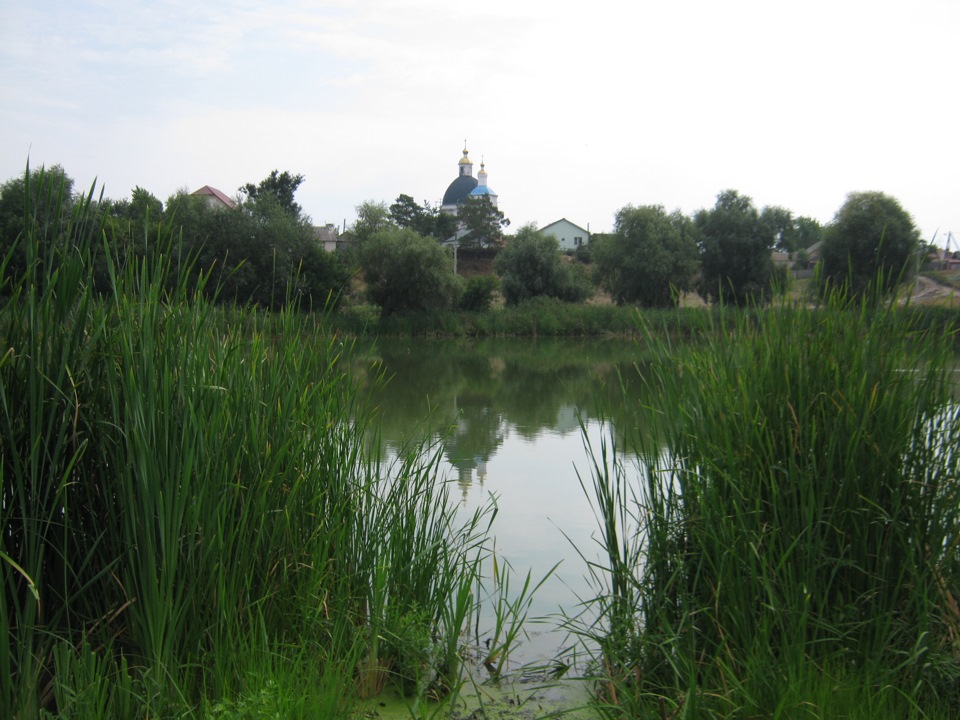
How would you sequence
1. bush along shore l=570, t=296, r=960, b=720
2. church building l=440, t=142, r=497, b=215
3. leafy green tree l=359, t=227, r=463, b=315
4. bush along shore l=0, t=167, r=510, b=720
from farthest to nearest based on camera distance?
church building l=440, t=142, r=497, b=215
leafy green tree l=359, t=227, r=463, b=315
bush along shore l=570, t=296, r=960, b=720
bush along shore l=0, t=167, r=510, b=720

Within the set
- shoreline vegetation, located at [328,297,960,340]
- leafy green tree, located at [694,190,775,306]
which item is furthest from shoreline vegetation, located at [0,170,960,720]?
leafy green tree, located at [694,190,775,306]

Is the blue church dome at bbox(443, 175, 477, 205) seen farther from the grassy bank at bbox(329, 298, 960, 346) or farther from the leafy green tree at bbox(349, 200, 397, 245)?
the grassy bank at bbox(329, 298, 960, 346)

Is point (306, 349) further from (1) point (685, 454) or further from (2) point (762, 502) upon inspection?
(2) point (762, 502)

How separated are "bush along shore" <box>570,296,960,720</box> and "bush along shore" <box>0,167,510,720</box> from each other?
2.52 feet

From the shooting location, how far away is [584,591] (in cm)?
493

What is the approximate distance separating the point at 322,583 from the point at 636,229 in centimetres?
3511

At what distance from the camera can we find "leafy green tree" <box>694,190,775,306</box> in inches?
1384

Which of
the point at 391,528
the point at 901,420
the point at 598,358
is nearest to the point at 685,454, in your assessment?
the point at 901,420

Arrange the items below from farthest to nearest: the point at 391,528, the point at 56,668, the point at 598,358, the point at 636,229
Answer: the point at 636,229, the point at 598,358, the point at 391,528, the point at 56,668

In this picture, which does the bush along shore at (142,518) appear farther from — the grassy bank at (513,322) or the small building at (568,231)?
the small building at (568,231)

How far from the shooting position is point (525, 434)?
35.5ft

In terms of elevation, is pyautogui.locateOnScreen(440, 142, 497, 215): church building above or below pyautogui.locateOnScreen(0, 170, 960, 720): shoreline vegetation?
above

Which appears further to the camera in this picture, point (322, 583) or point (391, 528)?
point (391, 528)

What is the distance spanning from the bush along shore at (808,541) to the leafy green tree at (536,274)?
32054 millimetres
